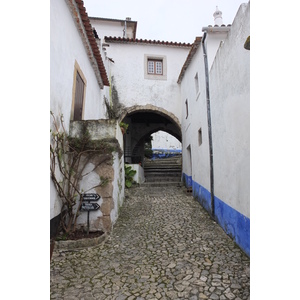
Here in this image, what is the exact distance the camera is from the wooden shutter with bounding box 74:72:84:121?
17.6 feet

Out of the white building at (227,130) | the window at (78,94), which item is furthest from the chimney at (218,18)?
the window at (78,94)

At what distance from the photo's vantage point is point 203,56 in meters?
7.10

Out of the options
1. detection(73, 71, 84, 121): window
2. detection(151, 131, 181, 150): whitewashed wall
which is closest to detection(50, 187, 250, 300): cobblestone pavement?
detection(73, 71, 84, 121): window

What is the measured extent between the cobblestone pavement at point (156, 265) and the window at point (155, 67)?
8123 millimetres

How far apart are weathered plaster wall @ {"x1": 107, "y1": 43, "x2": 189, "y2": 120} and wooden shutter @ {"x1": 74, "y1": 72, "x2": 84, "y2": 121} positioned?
5.62m

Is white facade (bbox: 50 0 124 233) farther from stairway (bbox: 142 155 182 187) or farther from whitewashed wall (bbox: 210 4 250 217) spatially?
stairway (bbox: 142 155 182 187)

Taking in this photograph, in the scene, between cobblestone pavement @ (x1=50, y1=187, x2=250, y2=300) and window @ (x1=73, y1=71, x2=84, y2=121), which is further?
window @ (x1=73, y1=71, x2=84, y2=121)

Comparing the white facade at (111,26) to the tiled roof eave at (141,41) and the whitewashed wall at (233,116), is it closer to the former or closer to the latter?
the tiled roof eave at (141,41)

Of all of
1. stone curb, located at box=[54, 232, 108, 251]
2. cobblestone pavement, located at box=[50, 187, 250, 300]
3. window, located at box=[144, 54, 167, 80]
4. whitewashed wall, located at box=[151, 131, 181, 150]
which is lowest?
cobblestone pavement, located at box=[50, 187, 250, 300]

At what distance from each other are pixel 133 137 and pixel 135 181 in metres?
5.98

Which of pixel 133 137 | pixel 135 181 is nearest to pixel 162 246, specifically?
pixel 135 181

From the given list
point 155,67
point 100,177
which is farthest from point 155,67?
point 100,177

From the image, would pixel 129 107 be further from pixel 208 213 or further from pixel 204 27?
pixel 208 213

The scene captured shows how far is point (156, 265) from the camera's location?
3.55m
